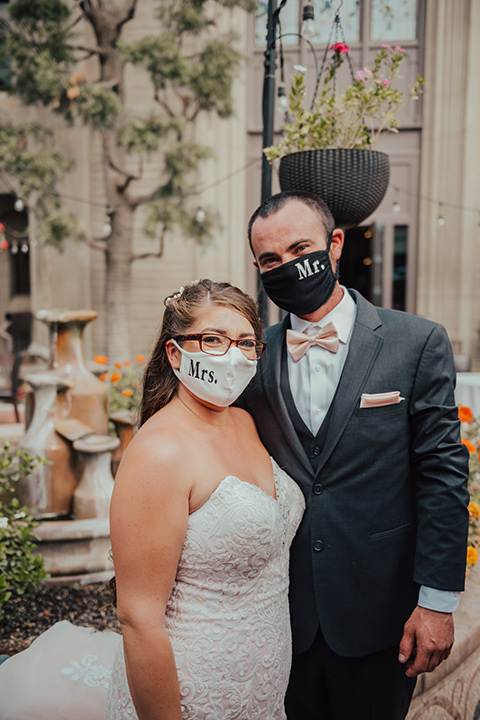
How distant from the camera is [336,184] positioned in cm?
232

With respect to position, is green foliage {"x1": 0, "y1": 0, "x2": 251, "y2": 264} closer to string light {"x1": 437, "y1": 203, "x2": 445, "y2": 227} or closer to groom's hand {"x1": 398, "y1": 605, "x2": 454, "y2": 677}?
string light {"x1": 437, "y1": 203, "x2": 445, "y2": 227}

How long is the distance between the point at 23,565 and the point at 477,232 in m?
8.71

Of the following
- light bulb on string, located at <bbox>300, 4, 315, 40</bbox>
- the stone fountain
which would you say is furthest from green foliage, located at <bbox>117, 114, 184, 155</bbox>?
light bulb on string, located at <bbox>300, 4, 315, 40</bbox>

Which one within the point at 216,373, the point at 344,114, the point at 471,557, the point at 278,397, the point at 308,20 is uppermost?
the point at 308,20

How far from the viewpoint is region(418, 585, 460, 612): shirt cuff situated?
1644mm

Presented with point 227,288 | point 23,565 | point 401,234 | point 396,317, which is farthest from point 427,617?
point 401,234

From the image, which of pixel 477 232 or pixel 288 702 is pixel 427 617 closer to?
pixel 288 702

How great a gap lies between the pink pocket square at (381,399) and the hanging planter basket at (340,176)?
1.00m

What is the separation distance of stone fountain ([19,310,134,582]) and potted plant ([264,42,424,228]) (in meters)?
1.85

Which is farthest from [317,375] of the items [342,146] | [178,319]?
[342,146]

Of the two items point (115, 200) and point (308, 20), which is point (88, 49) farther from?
point (308, 20)

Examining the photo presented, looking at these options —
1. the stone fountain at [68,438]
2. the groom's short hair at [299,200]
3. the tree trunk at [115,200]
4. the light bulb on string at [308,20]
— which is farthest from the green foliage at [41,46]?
the groom's short hair at [299,200]

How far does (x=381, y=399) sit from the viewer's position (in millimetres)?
1688

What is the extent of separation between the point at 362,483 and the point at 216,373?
0.57 m
